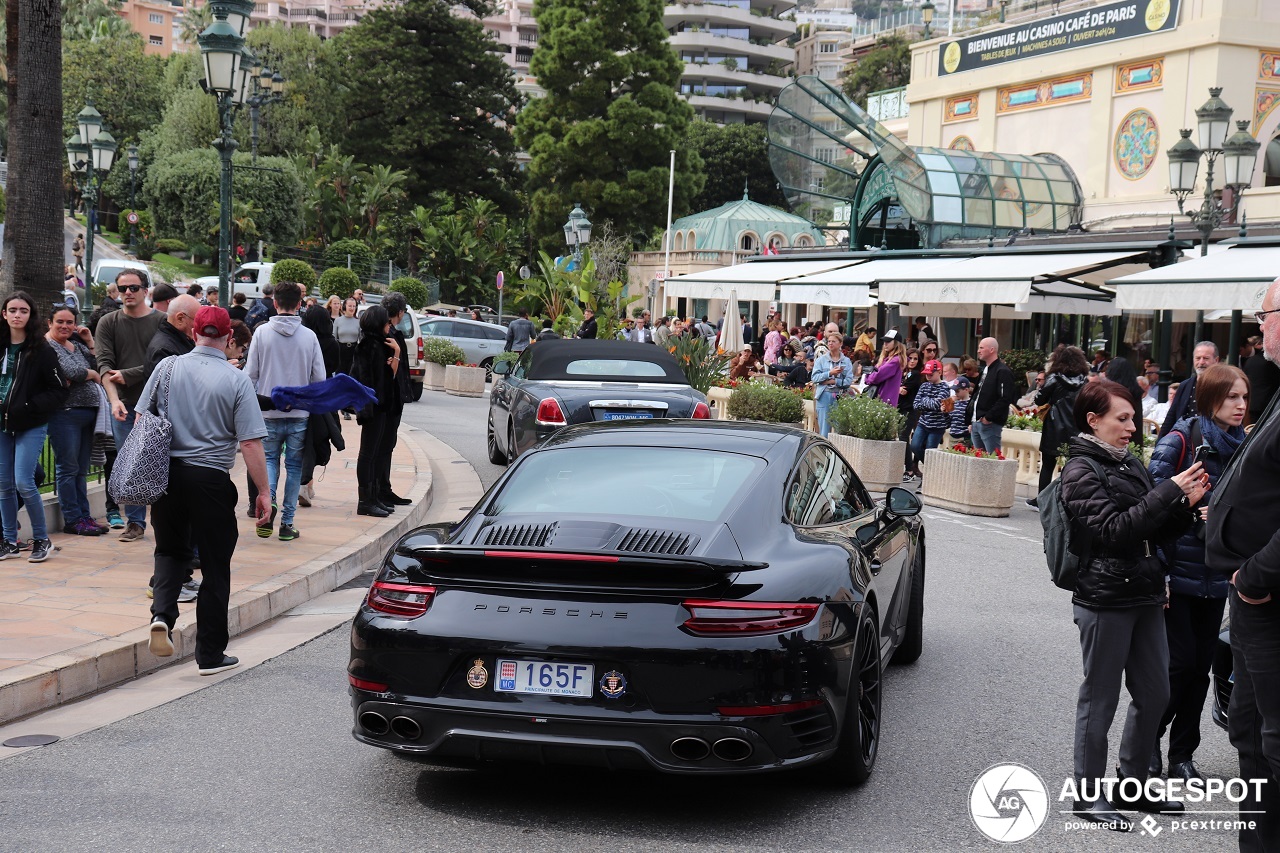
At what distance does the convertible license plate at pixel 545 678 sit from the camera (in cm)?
436

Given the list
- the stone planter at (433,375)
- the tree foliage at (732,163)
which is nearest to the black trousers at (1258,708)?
the stone planter at (433,375)

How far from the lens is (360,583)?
923cm

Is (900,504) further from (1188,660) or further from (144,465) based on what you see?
(144,465)

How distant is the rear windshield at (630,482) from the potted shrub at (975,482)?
8.85 meters

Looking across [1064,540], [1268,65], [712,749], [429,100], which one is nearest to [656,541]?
[712,749]

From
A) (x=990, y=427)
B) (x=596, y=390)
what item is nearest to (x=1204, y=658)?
(x=596, y=390)

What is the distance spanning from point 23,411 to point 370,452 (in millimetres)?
3249

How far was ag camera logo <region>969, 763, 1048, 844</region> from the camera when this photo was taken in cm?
466

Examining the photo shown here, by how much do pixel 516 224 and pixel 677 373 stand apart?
184ft

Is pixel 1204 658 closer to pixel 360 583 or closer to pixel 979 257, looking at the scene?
pixel 360 583

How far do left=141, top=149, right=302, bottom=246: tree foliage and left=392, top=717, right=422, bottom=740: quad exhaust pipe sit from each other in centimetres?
5509

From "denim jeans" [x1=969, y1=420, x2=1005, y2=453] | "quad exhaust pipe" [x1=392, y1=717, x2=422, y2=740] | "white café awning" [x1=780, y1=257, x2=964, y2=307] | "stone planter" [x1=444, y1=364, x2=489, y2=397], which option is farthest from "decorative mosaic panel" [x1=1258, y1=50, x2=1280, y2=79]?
"quad exhaust pipe" [x1=392, y1=717, x2=422, y2=740]

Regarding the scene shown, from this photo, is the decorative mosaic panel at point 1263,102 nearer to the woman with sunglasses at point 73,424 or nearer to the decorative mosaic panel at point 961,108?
the decorative mosaic panel at point 961,108

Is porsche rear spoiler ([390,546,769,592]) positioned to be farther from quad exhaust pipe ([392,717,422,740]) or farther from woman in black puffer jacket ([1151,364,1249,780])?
woman in black puffer jacket ([1151,364,1249,780])
